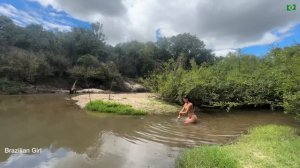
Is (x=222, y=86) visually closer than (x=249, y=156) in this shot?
No

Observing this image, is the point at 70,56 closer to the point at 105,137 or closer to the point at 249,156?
the point at 105,137

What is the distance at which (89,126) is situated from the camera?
12344mm

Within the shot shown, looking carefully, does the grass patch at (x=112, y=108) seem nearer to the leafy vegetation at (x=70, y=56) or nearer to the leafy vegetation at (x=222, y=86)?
the leafy vegetation at (x=222, y=86)

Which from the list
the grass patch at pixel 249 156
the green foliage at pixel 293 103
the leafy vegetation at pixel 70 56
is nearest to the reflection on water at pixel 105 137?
the grass patch at pixel 249 156

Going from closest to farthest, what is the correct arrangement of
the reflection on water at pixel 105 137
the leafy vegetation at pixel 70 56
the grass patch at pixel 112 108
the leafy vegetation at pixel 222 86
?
the reflection on water at pixel 105 137, the grass patch at pixel 112 108, the leafy vegetation at pixel 222 86, the leafy vegetation at pixel 70 56

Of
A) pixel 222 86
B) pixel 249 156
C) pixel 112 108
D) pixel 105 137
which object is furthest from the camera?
pixel 222 86

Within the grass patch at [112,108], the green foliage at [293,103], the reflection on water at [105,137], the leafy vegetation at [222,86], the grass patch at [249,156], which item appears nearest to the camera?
the grass patch at [249,156]

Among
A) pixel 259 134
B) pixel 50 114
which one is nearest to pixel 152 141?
pixel 259 134

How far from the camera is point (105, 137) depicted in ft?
34.4

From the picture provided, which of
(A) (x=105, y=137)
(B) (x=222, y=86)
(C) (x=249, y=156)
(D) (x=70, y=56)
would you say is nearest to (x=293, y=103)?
(C) (x=249, y=156)

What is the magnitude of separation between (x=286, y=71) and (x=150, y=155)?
7708mm

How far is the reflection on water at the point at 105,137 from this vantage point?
24.9 ft

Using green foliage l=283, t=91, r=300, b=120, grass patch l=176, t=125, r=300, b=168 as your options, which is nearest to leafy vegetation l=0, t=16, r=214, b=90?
green foliage l=283, t=91, r=300, b=120

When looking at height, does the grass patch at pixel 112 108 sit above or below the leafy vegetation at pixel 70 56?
below
